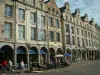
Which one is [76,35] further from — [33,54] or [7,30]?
[7,30]

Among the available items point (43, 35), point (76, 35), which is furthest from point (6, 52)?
point (76, 35)

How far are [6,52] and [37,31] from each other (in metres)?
8.73

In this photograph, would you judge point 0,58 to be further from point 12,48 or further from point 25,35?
point 25,35

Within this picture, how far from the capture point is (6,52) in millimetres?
32312

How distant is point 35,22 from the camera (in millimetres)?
38688

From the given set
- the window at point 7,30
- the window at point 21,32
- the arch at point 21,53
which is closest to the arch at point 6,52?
the arch at point 21,53

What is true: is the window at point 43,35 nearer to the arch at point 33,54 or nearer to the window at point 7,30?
the arch at point 33,54

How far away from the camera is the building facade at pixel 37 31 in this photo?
32531 mm

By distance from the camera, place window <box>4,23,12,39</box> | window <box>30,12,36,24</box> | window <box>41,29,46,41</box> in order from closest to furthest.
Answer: window <box>4,23,12,39</box>, window <box>30,12,36,24</box>, window <box>41,29,46,41</box>

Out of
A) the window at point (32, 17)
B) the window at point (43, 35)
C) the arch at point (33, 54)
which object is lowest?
the arch at point (33, 54)

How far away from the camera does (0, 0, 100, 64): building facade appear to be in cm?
3253

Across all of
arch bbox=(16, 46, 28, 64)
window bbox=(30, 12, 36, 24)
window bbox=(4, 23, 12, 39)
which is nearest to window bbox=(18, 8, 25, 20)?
window bbox=(30, 12, 36, 24)

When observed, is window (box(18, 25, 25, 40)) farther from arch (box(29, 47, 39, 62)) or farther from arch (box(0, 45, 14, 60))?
arch (box(29, 47, 39, 62))

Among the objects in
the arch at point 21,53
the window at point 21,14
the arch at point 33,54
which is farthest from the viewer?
the arch at point 33,54
